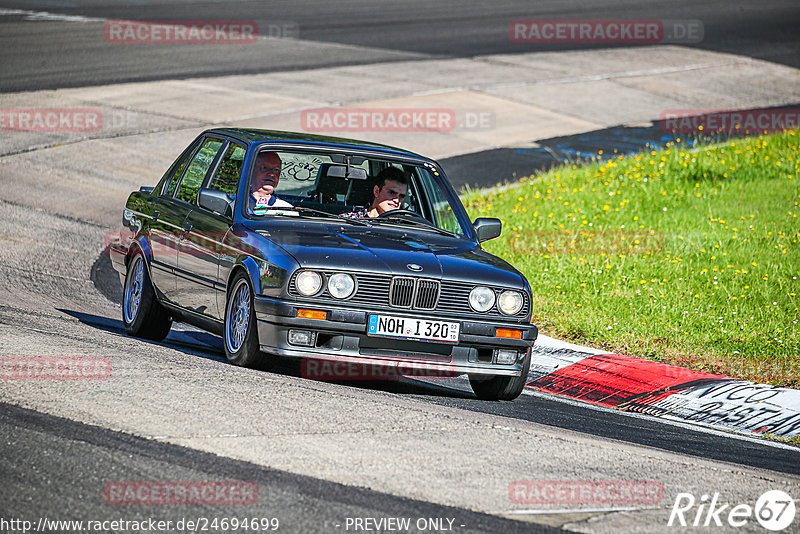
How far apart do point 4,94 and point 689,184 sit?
12197 millimetres

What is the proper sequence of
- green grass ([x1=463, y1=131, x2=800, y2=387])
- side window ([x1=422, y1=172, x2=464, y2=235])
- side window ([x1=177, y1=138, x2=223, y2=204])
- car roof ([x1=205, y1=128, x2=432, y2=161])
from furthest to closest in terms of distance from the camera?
green grass ([x1=463, y1=131, x2=800, y2=387])
side window ([x1=177, y1=138, x2=223, y2=204])
side window ([x1=422, y1=172, x2=464, y2=235])
car roof ([x1=205, y1=128, x2=432, y2=161])

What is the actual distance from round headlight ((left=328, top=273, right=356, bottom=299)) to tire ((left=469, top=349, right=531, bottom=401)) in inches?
50.3

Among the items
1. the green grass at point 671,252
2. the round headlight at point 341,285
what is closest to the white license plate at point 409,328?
the round headlight at point 341,285

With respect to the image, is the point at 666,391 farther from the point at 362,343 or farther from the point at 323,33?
the point at 323,33

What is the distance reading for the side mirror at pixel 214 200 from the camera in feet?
26.2

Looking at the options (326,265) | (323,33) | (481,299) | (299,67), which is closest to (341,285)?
(326,265)

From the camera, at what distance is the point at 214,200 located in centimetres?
798

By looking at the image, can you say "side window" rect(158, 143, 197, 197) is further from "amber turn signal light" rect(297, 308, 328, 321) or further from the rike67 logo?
the rike67 logo

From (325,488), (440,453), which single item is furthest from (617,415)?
(325,488)

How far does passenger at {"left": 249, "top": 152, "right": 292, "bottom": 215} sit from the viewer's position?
8.16 meters

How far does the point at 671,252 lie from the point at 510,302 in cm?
599

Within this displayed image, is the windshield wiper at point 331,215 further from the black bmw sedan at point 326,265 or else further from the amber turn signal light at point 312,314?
the amber turn signal light at point 312,314

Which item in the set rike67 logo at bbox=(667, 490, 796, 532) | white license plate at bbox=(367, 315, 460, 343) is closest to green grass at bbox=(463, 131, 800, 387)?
white license plate at bbox=(367, 315, 460, 343)

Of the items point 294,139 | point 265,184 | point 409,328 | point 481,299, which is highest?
point 294,139
